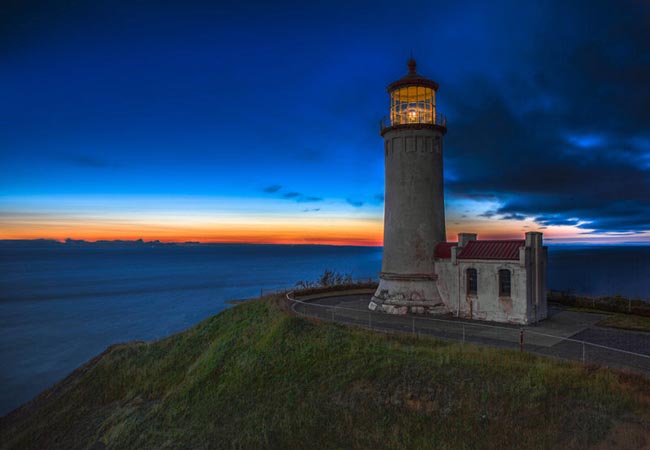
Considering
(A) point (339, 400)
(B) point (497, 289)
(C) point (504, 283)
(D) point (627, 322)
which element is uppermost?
(C) point (504, 283)

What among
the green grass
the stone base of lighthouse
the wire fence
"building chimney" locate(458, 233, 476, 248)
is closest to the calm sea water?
the wire fence

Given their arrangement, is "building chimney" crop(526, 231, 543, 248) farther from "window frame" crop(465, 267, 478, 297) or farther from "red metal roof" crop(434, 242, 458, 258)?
"red metal roof" crop(434, 242, 458, 258)

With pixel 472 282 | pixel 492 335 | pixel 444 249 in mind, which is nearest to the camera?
pixel 492 335

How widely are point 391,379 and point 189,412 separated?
6.50m

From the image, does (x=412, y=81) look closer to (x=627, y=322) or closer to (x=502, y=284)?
(x=502, y=284)

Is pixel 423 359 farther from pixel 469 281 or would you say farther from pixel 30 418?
Result: pixel 30 418

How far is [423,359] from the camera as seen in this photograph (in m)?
11.7

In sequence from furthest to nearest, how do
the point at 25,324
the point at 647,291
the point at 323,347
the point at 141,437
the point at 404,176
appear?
1. the point at 647,291
2. the point at 25,324
3. the point at 404,176
4. the point at 323,347
5. the point at 141,437

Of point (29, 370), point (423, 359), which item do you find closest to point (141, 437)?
point (423, 359)

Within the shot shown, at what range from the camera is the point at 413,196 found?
65.7 feet

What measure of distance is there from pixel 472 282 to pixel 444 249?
79.4 inches

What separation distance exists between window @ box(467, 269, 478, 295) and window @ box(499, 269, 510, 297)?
45.6 inches

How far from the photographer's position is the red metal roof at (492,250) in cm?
1731

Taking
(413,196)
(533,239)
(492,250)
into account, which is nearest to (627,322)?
(533,239)
